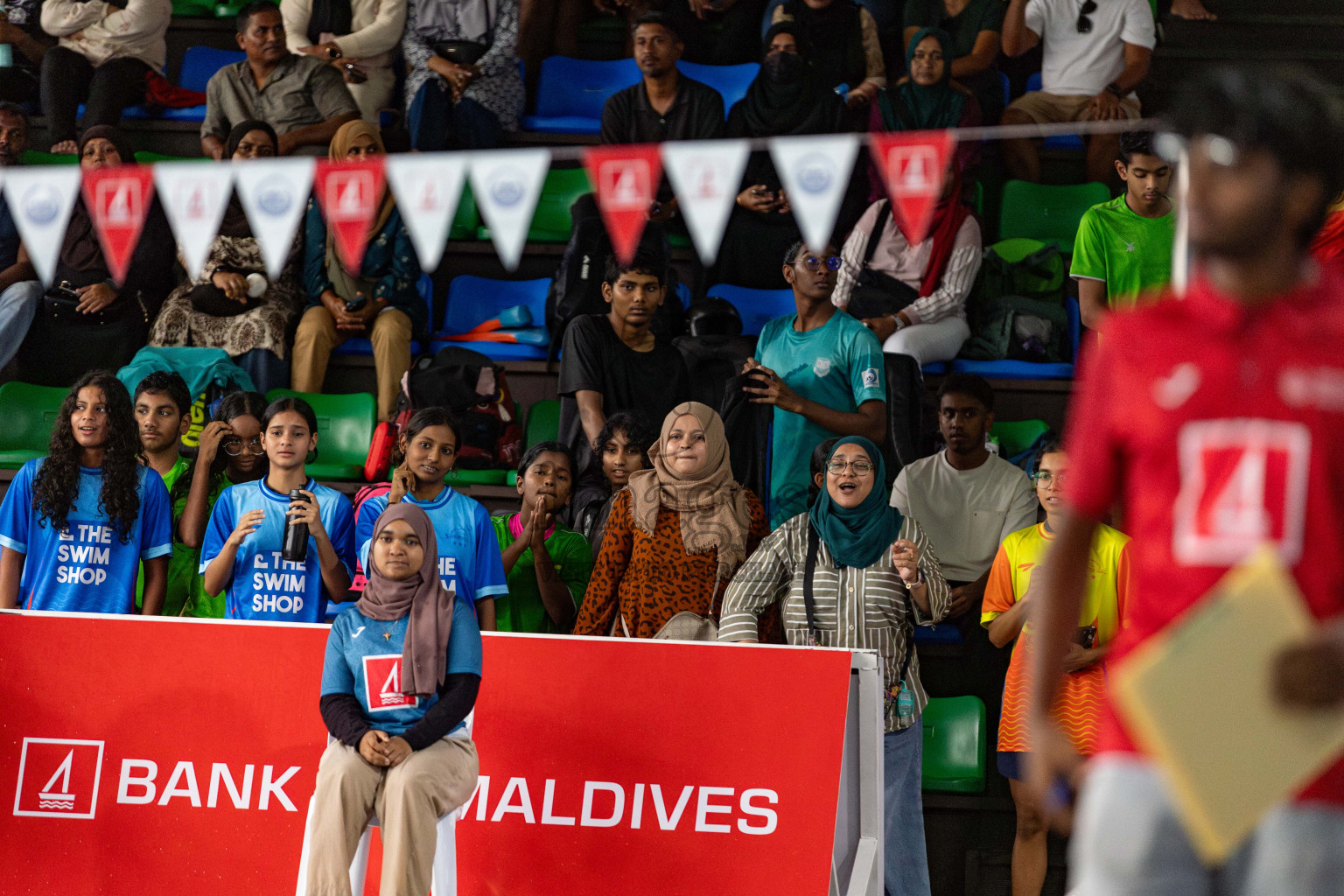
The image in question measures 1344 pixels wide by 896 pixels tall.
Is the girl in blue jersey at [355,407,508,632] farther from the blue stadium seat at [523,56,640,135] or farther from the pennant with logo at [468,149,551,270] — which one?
the blue stadium seat at [523,56,640,135]

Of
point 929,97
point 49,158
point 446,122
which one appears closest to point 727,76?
point 929,97

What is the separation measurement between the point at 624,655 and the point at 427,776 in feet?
2.71

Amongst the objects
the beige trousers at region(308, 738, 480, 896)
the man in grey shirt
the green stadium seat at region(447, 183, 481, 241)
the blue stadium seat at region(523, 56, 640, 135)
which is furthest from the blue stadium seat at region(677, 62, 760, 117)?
the beige trousers at region(308, 738, 480, 896)

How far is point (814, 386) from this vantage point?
6238 millimetres

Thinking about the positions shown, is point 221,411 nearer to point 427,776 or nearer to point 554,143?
point 427,776

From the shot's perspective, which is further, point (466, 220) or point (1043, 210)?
point (466, 220)

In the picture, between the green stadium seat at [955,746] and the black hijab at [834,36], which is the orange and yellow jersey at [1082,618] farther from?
the black hijab at [834,36]

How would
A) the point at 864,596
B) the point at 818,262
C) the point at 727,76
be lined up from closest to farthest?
the point at 864,596
the point at 818,262
the point at 727,76

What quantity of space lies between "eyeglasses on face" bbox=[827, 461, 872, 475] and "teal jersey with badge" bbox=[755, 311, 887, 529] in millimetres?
940

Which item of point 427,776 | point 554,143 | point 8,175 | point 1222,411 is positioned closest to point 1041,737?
point 1222,411

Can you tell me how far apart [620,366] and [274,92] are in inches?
127

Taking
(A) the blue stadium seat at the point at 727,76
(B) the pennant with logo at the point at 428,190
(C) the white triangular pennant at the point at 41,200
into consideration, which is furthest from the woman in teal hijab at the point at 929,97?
(C) the white triangular pennant at the point at 41,200

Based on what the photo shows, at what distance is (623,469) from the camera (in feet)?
19.6

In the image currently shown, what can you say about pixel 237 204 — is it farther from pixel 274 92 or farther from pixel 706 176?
pixel 706 176
